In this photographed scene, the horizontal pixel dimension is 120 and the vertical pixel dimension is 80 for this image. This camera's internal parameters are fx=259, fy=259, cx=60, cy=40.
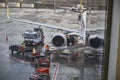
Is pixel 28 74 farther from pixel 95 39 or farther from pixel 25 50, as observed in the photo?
pixel 95 39

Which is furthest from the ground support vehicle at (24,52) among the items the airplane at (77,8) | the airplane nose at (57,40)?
the airplane at (77,8)

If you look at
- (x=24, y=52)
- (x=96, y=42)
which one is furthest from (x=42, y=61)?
(x=96, y=42)

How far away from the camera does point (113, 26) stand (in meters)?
2.75

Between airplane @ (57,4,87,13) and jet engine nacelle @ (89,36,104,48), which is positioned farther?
jet engine nacelle @ (89,36,104,48)

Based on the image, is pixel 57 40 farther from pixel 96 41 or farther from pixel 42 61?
pixel 96 41

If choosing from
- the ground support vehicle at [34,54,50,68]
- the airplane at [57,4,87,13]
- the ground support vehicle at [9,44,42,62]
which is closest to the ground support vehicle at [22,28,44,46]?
the ground support vehicle at [9,44,42,62]

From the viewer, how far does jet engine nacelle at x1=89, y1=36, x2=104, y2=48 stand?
9.43 ft

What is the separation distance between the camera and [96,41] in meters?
2.90

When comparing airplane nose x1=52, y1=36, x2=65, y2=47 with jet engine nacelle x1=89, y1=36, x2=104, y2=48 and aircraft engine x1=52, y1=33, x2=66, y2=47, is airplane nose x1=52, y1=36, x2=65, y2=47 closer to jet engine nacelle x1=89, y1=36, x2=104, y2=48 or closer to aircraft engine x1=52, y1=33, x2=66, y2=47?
aircraft engine x1=52, y1=33, x2=66, y2=47

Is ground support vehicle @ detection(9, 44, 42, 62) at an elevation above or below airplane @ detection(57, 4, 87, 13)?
below

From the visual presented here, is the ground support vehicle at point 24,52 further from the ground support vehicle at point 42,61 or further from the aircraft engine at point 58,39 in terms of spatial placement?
the aircraft engine at point 58,39

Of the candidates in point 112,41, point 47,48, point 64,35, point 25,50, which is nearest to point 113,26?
point 112,41

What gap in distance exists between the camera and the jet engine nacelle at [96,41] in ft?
9.43

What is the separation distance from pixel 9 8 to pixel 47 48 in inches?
23.3
